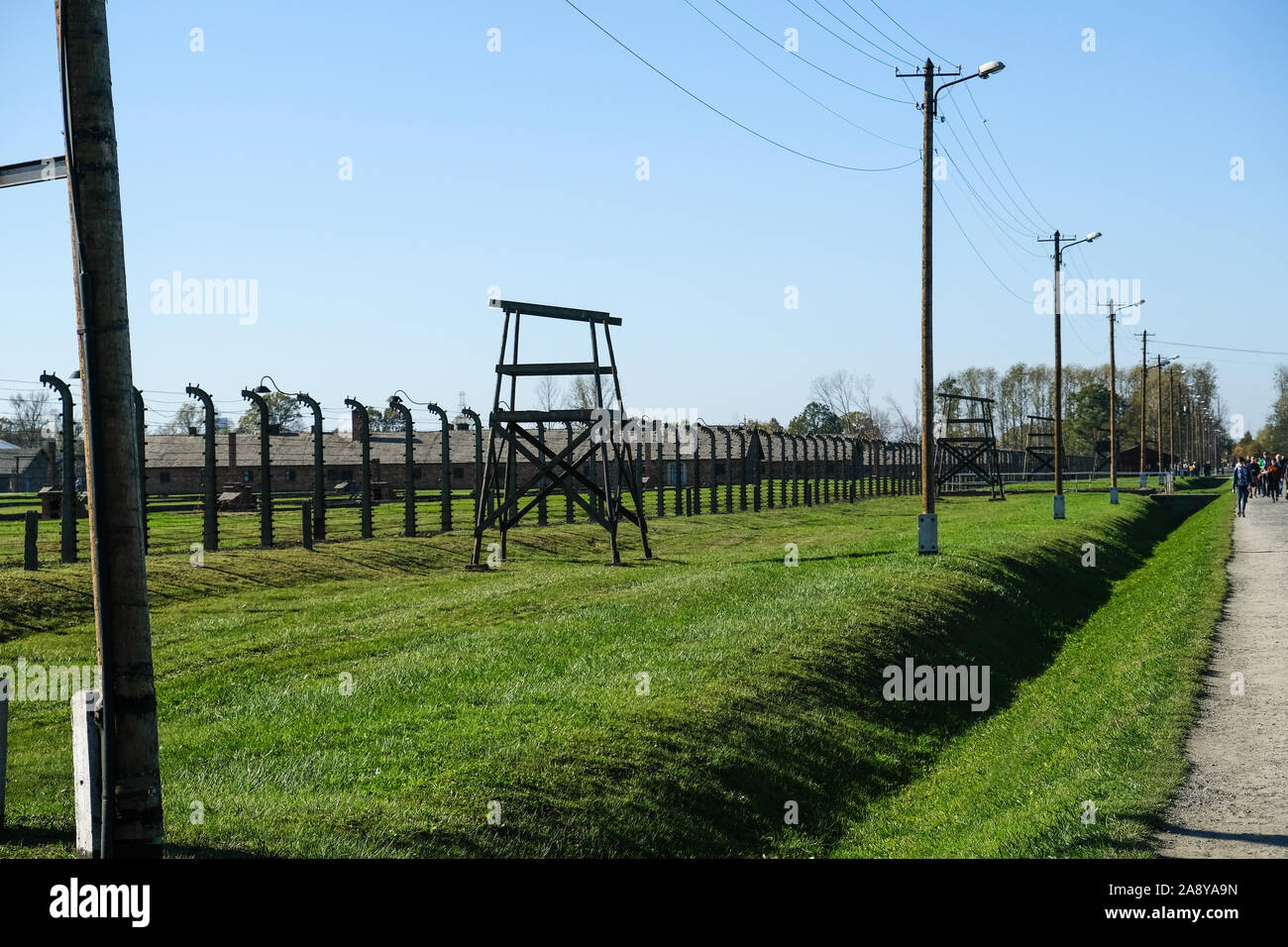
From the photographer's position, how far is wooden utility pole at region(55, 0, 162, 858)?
17.4 ft

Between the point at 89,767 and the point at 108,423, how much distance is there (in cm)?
158

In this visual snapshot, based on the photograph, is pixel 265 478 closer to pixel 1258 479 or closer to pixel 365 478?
pixel 365 478

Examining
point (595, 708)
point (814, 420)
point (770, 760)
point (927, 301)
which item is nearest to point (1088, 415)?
point (814, 420)

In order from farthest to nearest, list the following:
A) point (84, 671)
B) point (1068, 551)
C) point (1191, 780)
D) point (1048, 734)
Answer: point (1068, 551) < point (1048, 734) < point (84, 671) < point (1191, 780)

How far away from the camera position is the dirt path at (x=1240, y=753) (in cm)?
718

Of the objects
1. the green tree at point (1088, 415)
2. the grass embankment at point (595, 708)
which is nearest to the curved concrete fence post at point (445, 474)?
the grass embankment at point (595, 708)

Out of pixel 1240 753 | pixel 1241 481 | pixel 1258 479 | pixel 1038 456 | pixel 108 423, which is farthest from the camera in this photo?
pixel 1038 456

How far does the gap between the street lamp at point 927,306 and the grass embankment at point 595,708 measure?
1.63 m

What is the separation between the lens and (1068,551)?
27500 mm

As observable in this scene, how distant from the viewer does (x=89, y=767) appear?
5.44 metres

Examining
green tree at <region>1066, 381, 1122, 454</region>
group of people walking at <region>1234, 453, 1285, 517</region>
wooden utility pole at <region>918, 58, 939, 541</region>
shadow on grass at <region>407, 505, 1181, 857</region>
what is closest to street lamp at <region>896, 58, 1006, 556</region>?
wooden utility pole at <region>918, 58, 939, 541</region>

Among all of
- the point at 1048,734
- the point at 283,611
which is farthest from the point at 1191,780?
the point at 283,611
